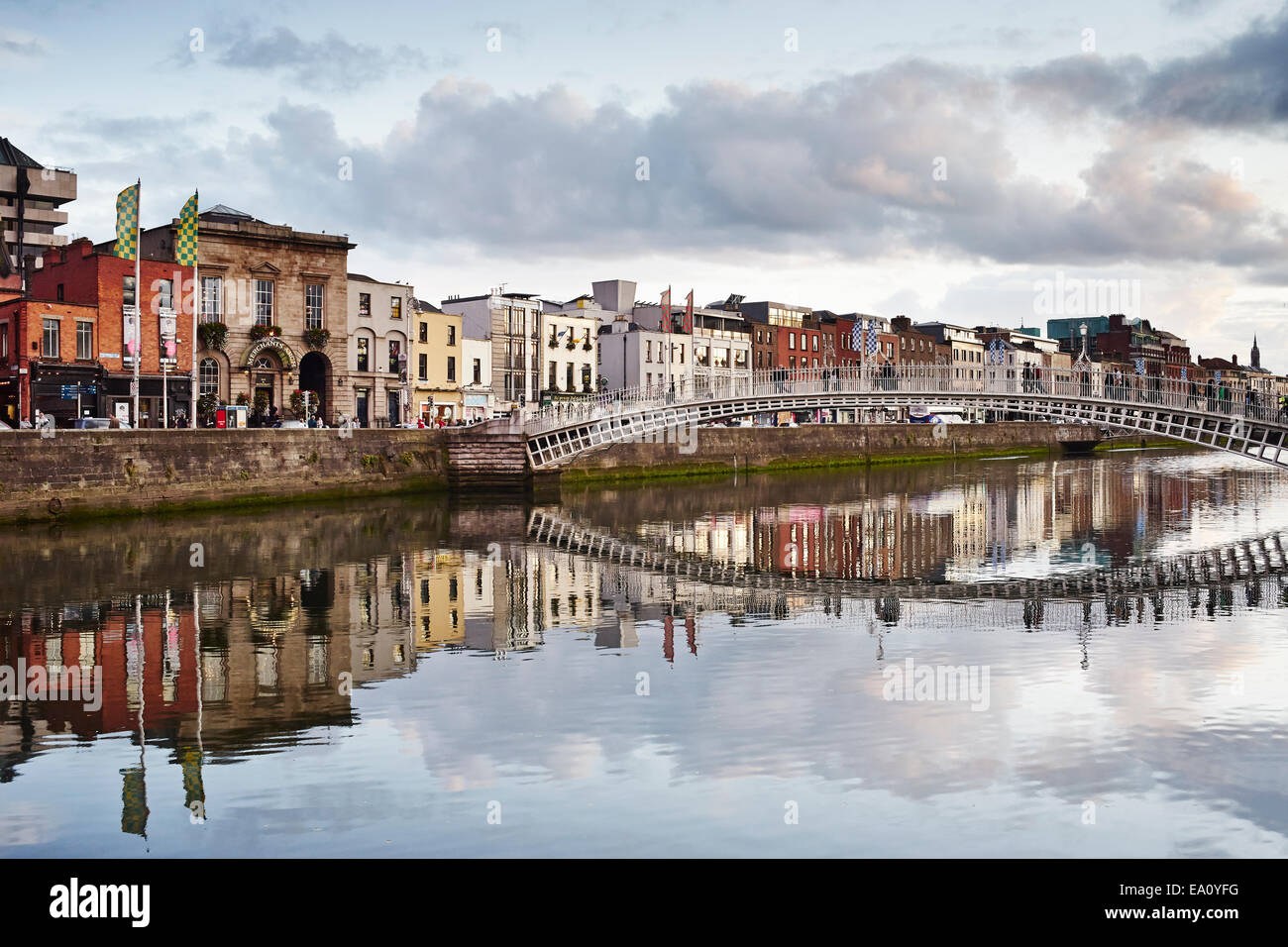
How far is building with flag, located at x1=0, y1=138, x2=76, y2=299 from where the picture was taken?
66438mm

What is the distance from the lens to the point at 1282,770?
1040 centimetres

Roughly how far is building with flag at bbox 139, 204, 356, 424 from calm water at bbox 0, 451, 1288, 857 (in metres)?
18.2

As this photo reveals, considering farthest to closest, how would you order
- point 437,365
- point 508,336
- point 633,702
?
point 508,336
point 437,365
point 633,702

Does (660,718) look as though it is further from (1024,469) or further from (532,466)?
(1024,469)

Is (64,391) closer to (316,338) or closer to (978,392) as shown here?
(316,338)

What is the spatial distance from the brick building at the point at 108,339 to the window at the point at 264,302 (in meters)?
3.68

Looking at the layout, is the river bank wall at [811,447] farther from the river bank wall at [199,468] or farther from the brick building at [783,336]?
the brick building at [783,336]

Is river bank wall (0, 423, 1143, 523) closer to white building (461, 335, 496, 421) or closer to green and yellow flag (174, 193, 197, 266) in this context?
green and yellow flag (174, 193, 197, 266)

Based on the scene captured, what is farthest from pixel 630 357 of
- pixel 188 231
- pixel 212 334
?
pixel 188 231

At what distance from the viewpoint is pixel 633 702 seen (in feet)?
42.2

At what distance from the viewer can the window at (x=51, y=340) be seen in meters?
37.2

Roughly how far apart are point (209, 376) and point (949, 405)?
26.1m

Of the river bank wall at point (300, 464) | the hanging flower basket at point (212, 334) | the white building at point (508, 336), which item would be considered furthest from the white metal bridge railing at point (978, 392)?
the white building at point (508, 336)
